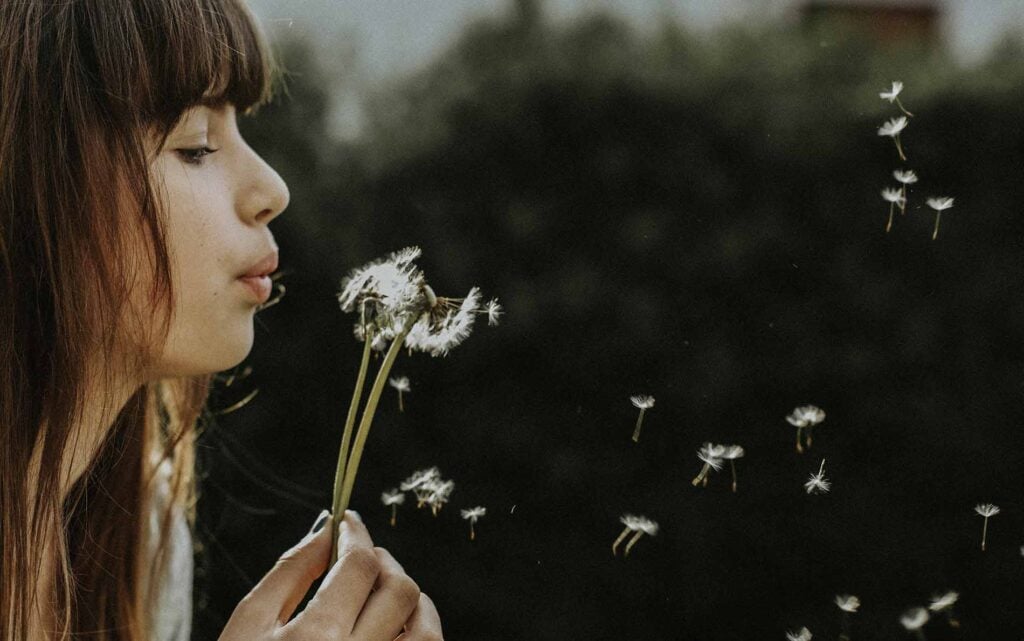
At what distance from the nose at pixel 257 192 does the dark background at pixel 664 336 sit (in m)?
0.82

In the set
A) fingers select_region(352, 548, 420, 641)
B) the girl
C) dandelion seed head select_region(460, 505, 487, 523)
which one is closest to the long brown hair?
the girl

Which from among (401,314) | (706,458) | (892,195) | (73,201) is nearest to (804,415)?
(706,458)

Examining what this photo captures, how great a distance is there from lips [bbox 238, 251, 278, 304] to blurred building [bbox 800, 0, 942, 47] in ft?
4.28

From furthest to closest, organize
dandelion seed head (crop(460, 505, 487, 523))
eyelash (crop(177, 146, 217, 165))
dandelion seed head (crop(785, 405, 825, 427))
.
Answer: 1. dandelion seed head (crop(785, 405, 825, 427))
2. dandelion seed head (crop(460, 505, 487, 523))
3. eyelash (crop(177, 146, 217, 165))

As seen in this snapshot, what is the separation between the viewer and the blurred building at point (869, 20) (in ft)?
6.20

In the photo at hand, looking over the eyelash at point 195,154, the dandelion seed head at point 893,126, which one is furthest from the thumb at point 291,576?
the dandelion seed head at point 893,126

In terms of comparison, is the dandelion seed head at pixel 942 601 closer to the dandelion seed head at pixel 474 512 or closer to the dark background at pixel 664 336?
the dark background at pixel 664 336

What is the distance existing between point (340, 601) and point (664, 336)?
1069 mm

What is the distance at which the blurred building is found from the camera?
189 centimetres

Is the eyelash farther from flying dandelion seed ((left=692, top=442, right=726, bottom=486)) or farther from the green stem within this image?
flying dandelion seed ((left=692, top=442, right=726, bottom=486))

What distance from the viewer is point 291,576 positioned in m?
0.88

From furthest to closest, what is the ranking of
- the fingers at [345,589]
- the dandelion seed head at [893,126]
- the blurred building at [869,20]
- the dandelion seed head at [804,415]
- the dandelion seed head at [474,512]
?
the blurred building at [869,20] < the dandelion seed head at [804,415] < the dandelion seed head at [474,512] < the dandelion seed head at [893,126] < the fingers at [345,589]

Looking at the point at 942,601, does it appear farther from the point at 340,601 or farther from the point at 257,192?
the point at 257,192

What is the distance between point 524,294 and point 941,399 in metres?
0.72
